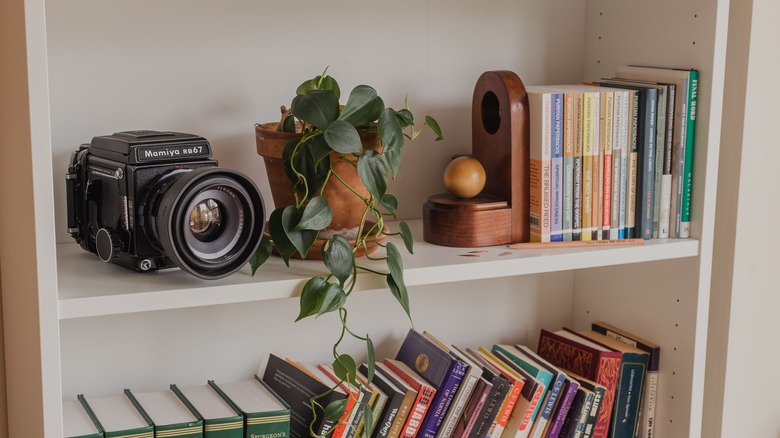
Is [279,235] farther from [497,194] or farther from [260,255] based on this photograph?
[497,194]

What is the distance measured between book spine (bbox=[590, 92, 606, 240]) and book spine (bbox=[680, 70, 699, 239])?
0.12 m

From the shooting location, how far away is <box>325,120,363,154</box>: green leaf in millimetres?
983

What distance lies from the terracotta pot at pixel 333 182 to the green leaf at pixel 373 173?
6 cm

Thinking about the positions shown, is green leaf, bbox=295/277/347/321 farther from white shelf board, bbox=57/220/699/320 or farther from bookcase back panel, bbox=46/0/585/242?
bookcase back panel, bbox=46/0/585/242

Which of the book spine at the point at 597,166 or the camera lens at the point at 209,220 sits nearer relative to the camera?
the camera lens at the point at 209,220

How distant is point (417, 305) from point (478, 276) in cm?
29

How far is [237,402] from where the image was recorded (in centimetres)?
115

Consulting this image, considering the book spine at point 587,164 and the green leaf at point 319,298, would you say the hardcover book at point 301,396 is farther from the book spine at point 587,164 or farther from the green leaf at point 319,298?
the book spine at point 587,164

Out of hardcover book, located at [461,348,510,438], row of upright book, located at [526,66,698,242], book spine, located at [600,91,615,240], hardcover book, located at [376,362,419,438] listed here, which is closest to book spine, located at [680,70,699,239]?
row of upright book, located at [526,66,698,242]

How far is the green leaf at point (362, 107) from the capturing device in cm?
103

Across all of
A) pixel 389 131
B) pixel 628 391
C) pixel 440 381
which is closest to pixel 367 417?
pixel 440 381

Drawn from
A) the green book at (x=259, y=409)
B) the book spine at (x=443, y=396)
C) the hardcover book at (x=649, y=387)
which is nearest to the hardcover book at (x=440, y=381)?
the book spine at (x=443, y=396)

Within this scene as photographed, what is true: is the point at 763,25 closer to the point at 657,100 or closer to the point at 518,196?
the point at 657,100

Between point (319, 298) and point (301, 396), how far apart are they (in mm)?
224
